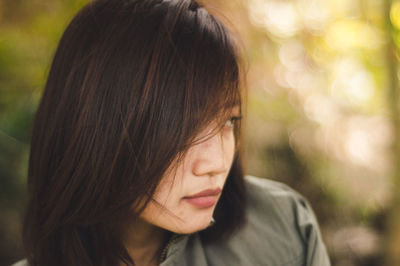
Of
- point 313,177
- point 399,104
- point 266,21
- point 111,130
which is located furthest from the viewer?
point 313,177

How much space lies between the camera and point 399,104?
5.00 ft

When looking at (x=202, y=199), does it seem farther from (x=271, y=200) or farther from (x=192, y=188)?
(x=271, y=200)

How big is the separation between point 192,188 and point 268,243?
372 millimetres

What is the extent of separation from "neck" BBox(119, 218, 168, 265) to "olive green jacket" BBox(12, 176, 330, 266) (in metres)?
0.08

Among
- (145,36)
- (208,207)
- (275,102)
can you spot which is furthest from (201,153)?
(275,102)

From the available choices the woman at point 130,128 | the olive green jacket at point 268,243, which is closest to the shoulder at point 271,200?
the olive green jacket at point 268,243

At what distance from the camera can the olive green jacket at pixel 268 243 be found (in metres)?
0.93

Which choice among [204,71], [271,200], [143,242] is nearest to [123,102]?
[204,71]

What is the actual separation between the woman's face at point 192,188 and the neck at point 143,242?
0.17m

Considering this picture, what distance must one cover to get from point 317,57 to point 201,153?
1.51 m

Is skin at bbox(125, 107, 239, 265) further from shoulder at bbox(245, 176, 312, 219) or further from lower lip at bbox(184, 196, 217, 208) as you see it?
shoulder at bbox(245, 176, 312, 219)

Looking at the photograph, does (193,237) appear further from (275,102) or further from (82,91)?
(275,102)

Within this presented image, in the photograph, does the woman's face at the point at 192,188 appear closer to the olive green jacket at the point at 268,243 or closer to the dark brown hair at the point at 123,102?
the dark brown hair at the point at 123,102

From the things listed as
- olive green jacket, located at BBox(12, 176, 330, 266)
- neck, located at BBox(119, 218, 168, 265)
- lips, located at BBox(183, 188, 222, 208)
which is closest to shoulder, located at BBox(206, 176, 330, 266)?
olive green jacket, located at BBox(12, 176, 330, 266)
